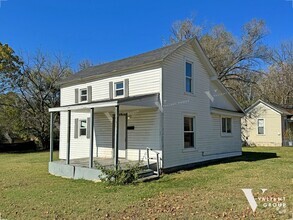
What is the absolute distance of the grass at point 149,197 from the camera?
18.9 feet

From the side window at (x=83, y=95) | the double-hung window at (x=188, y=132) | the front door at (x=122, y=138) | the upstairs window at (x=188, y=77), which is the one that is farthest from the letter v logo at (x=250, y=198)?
the side window at (x=83, y=95)

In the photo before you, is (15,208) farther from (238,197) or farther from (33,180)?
(238,197)

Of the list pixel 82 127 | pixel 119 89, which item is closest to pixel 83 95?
pixel 82 127

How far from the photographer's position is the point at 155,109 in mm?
11531

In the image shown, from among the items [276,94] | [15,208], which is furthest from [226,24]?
[15,208]

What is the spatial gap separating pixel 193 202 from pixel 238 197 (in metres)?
1.29

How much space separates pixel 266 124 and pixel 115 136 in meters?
21.4

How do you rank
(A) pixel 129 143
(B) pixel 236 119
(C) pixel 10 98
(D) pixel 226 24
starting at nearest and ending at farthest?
1. (A) pixel 129 143
2. (B) pixel 236 119
3. (C) pixel 10 98
4. (D) pixel 226 24

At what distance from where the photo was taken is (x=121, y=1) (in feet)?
45.3

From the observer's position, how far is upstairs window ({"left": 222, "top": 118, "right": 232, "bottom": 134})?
54.2ft

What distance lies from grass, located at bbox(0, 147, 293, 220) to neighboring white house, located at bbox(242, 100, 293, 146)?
16872 millimetres

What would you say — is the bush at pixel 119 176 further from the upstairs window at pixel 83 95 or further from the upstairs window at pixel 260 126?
the upstairs window at pixel 260 126
